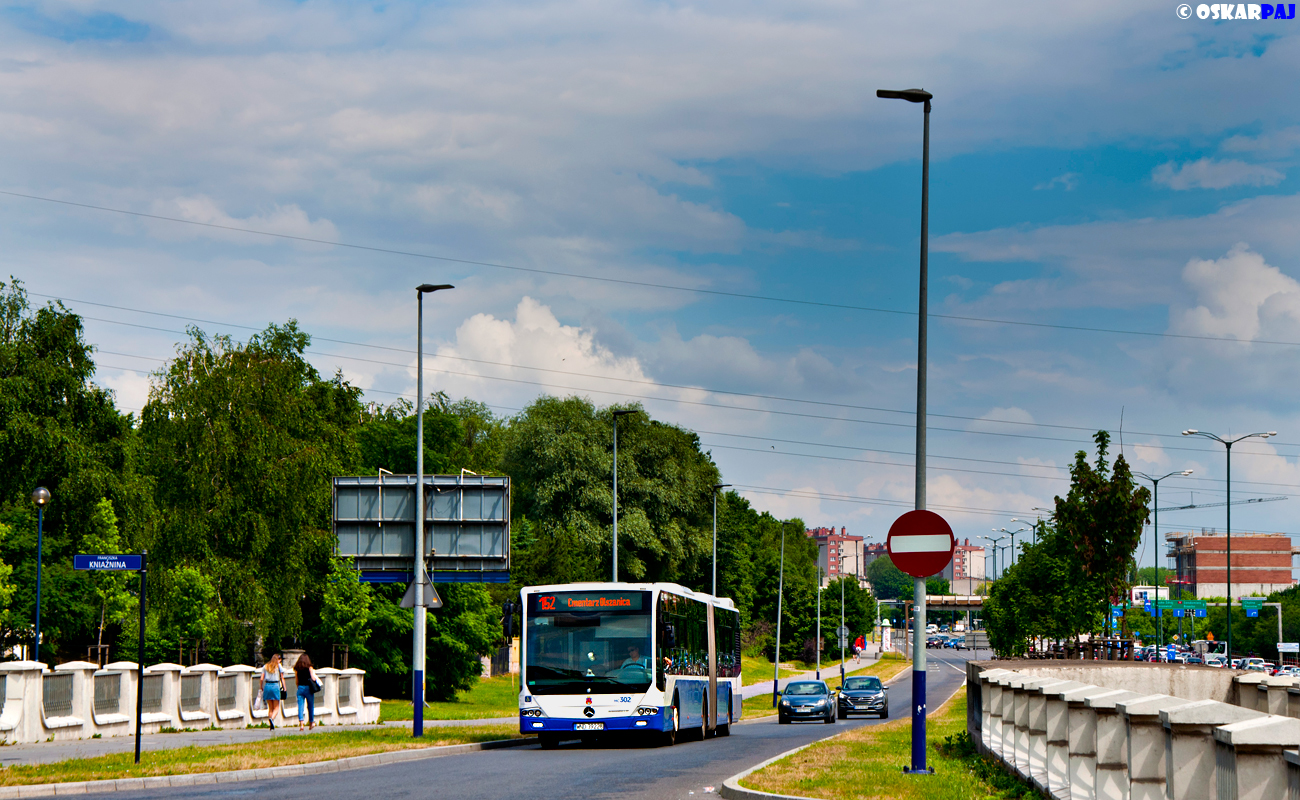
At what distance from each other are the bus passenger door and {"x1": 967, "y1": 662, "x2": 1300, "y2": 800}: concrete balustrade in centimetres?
1235

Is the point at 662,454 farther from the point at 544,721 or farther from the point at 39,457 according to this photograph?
the point at 544,721

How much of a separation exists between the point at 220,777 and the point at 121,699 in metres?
10.7

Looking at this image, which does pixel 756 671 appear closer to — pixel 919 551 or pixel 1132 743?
pixel 919 551

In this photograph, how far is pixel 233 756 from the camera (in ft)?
64.9

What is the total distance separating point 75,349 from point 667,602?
42723 mm

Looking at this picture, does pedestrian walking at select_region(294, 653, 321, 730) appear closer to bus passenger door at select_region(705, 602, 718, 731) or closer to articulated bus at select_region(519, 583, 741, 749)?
articulated bus at select_region(519, 583, 741, 749)

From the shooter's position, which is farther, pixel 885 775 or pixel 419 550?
pixel 419 550

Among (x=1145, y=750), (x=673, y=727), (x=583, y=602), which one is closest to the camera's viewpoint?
(x=1145, y=750)

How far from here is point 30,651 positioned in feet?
182

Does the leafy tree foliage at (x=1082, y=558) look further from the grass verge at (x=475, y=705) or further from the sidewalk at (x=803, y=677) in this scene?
the grass verge at (x=475, y=705)

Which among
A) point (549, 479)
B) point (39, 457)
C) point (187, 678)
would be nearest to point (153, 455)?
point (39, 457)

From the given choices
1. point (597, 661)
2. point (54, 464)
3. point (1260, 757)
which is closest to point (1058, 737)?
point (1260, 757)

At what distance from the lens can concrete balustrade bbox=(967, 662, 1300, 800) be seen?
629cm

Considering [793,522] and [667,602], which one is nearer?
[667,602]
